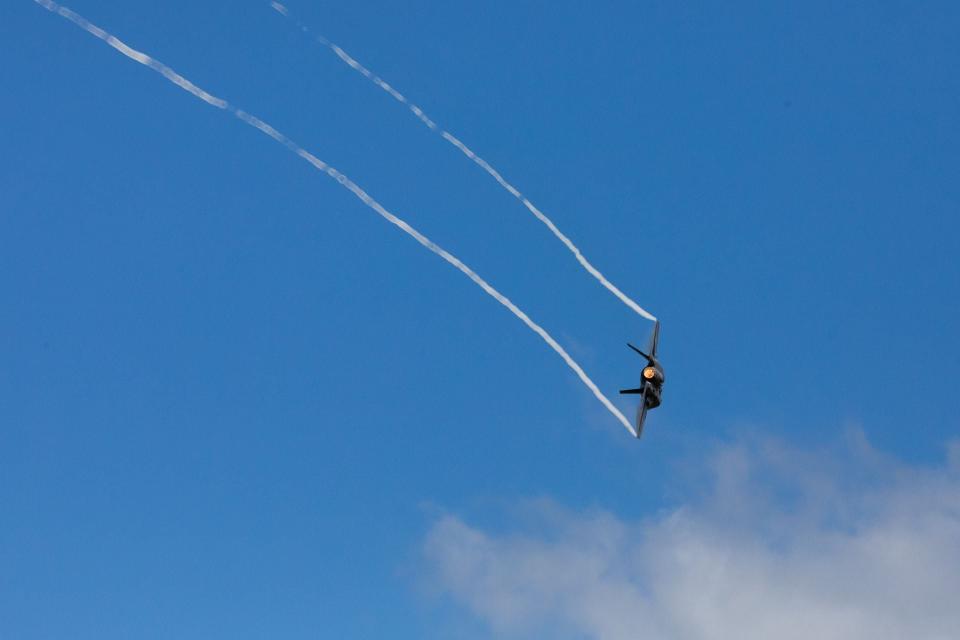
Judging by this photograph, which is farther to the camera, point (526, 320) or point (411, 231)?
point (526, 320)

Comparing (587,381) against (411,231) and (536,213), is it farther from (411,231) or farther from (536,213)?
(411,231)

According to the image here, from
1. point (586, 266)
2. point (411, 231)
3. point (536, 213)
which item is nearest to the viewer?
point (411, 231)

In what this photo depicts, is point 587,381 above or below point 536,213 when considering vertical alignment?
below

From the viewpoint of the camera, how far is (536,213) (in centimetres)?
5081

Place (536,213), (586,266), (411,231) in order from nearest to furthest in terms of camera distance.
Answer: (411,231)
(536,213)
(586,266)

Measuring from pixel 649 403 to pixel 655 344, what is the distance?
13.9 feet

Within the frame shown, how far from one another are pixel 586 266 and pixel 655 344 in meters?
7.53

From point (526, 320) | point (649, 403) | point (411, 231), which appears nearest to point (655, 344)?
point (649, 403)

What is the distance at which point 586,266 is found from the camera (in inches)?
2152

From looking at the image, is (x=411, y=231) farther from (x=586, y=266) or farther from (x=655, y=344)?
(x=655, y=344)

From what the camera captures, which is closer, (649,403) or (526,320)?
(526,320)

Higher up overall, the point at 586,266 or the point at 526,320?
the point at 586,266

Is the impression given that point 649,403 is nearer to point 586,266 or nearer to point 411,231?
point 586,266

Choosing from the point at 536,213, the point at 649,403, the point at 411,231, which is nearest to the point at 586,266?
the point at 536,213
